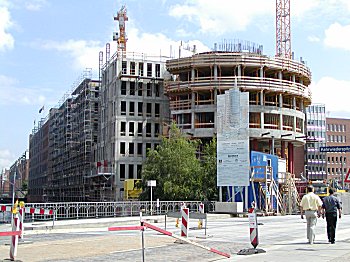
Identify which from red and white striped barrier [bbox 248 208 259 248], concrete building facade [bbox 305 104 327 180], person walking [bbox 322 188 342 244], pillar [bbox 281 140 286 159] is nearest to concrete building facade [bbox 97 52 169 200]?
pillar [bbox 281 140 286 159]

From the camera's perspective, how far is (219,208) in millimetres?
40906

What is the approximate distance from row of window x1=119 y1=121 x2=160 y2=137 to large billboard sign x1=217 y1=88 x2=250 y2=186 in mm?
35417

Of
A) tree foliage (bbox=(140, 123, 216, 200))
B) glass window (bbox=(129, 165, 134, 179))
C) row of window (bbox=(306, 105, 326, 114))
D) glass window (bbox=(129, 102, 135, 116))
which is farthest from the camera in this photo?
row of window (bbox=(306, 105, 326, 114))

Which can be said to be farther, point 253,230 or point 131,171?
point 131,171

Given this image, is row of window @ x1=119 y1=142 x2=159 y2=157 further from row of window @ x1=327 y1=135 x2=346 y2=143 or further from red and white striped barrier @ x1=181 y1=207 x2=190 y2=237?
row of window @ x1=327 y1=135 x2=346 y2=143

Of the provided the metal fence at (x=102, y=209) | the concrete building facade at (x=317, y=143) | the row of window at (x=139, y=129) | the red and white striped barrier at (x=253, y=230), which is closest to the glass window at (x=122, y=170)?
the row of window at (x=139, y=129)

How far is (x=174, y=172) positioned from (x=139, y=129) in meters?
22.5

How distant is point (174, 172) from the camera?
178 ft

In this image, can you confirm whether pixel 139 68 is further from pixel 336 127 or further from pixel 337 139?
pixel 337 139

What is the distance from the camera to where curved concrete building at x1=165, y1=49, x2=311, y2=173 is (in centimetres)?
6875

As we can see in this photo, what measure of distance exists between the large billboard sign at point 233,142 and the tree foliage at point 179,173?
13577 millimetres

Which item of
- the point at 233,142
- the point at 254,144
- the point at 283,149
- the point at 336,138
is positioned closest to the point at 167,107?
the point at 254,144

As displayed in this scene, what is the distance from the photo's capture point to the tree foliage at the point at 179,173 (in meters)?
53.1

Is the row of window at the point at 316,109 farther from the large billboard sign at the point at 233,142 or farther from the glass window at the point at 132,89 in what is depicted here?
the large billboard sign at the point at 233,142
